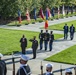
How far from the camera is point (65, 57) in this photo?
61.4 feet

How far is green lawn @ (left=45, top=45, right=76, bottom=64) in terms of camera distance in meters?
17.8

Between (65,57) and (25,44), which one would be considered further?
(25,44)

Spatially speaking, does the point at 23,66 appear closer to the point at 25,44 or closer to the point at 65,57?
the point at 65,57

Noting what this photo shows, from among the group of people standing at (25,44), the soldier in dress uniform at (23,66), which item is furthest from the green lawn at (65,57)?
the soldier in dress uniform at (23,66)

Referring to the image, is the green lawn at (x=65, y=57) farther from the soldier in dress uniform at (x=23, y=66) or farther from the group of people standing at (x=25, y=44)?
the soldier in dress uniform at (x=23, y=66)

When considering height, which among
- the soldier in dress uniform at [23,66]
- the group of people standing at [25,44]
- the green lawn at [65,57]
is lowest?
the green lawn at [65,57]

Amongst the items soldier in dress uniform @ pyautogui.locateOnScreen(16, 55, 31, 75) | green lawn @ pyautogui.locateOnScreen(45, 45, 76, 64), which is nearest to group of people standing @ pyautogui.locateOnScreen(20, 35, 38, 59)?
green lawn @ pyautogui.locateOnScreen(45, 45, 76, 64)

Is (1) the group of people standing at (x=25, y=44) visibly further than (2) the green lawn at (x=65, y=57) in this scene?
Yes

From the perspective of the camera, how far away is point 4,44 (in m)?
23.1

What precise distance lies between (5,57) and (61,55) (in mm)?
4012

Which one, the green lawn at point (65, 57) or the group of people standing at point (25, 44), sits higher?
the group of people standing at point (25, 44)

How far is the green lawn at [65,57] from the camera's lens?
17.8 metres

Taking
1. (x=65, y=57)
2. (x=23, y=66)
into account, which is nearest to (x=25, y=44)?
(x=65, y=57)

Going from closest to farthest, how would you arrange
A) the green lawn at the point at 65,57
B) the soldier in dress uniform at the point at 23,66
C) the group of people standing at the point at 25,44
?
the soldier in dress uniform at the point at 23,66 → the green lawn at the point at 65,57 → the group of people standing at the point at 25,44
